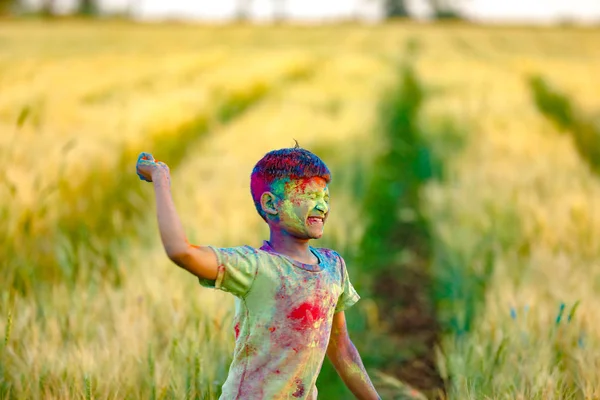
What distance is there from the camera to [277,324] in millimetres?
1434

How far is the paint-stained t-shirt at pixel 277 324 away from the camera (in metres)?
1.42

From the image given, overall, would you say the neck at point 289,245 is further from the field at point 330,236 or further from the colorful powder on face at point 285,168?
the field at point 330,236

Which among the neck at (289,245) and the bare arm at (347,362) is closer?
the neck at (289,245)

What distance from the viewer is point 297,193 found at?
4.73ft

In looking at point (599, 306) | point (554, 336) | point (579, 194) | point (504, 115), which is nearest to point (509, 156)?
point (579, 194)

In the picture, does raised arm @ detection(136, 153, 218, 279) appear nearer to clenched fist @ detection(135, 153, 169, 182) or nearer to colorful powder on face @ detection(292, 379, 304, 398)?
clenched fist @ detection(135, 153, 169, 182)

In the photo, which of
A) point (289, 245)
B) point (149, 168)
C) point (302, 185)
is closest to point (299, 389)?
point (289, 245)

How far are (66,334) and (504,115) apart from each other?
6782 mm

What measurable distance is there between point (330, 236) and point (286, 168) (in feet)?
7.43

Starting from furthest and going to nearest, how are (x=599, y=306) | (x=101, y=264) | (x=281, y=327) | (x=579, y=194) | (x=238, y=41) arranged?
1. (x=238, y=41)
2. (x=579, y=194)
3. (x=101, y=264)
4. (x=599, y=306)
5. (x=281, y=327)

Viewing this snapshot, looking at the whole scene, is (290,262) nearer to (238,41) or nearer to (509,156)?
(509,156)

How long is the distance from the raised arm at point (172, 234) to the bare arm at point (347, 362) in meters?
0.41

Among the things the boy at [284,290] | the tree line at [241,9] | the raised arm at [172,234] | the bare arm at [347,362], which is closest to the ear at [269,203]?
the boy at [284,290]

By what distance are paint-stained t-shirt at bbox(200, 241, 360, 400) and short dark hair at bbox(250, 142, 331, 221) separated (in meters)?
0.14
